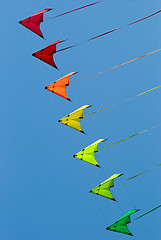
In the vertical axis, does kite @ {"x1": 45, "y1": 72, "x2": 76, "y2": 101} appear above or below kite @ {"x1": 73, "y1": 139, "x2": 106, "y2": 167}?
above

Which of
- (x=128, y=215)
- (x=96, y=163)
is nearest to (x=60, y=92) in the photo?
(x=96, y=163)

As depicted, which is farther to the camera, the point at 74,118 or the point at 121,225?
the point at 74,118

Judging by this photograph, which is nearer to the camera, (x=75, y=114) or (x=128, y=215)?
(x=128, y=215)

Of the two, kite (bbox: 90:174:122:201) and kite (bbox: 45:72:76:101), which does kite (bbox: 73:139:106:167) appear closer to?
kite (bbox: 90:174:122:201)

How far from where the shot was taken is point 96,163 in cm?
→ 1602

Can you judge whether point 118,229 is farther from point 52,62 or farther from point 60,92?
point 52,62

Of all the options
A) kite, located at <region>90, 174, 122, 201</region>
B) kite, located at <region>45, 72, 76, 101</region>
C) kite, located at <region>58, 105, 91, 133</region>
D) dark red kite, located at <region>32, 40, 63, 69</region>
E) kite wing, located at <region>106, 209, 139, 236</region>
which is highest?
dark red kite, located at <region>32, 40, 63, 69</region>

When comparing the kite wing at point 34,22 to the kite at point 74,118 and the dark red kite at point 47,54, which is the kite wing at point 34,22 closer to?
the dark red kite at point 47,54

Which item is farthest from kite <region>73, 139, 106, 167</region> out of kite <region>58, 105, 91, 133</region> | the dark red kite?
the dark red kite

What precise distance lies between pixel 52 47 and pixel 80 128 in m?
3.07

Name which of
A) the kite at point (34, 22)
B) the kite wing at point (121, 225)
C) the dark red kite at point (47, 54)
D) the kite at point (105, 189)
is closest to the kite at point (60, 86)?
the dark red kite at point (47, 54)

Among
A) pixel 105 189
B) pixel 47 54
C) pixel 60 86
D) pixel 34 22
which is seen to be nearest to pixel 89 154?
pixel 105 189

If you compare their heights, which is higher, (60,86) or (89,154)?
(60,86)

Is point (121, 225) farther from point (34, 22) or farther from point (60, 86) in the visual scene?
point (34, 22)
